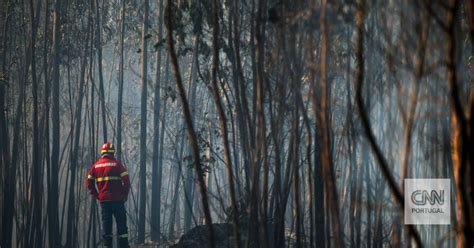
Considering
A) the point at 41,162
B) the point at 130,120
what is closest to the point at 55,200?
the point at 41,162

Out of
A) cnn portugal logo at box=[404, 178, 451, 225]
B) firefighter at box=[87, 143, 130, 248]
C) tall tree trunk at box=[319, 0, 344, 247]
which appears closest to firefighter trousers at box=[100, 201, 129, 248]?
firefighter at box=[87, 143, 130, 248]

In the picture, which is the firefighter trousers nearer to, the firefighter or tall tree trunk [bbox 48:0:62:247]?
the firefighter

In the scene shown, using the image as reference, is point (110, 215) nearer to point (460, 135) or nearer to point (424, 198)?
point (424, 198)

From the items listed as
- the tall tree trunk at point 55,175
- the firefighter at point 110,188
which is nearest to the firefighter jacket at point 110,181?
the firefighter at point 110,188

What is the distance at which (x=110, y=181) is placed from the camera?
9.88 metres

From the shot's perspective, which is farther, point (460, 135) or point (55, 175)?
point (55, 175)

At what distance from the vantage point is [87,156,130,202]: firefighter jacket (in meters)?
9.88

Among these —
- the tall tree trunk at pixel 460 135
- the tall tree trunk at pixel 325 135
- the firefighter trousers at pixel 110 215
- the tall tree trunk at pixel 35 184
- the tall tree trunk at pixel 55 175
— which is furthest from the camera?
the tall tree trunk at pixel 55 175

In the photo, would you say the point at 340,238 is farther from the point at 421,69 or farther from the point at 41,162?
the point at 41,162

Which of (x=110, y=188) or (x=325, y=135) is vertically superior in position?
(x=325, y=135)

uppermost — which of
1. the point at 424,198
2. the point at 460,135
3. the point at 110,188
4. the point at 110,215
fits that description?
the point at 460,135

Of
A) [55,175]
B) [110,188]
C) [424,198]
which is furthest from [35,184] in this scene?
[424,198]

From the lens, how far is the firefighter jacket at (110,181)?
988cm

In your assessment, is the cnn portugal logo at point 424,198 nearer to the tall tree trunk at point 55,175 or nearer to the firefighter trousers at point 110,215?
the firefighter trousers at point 110,215
